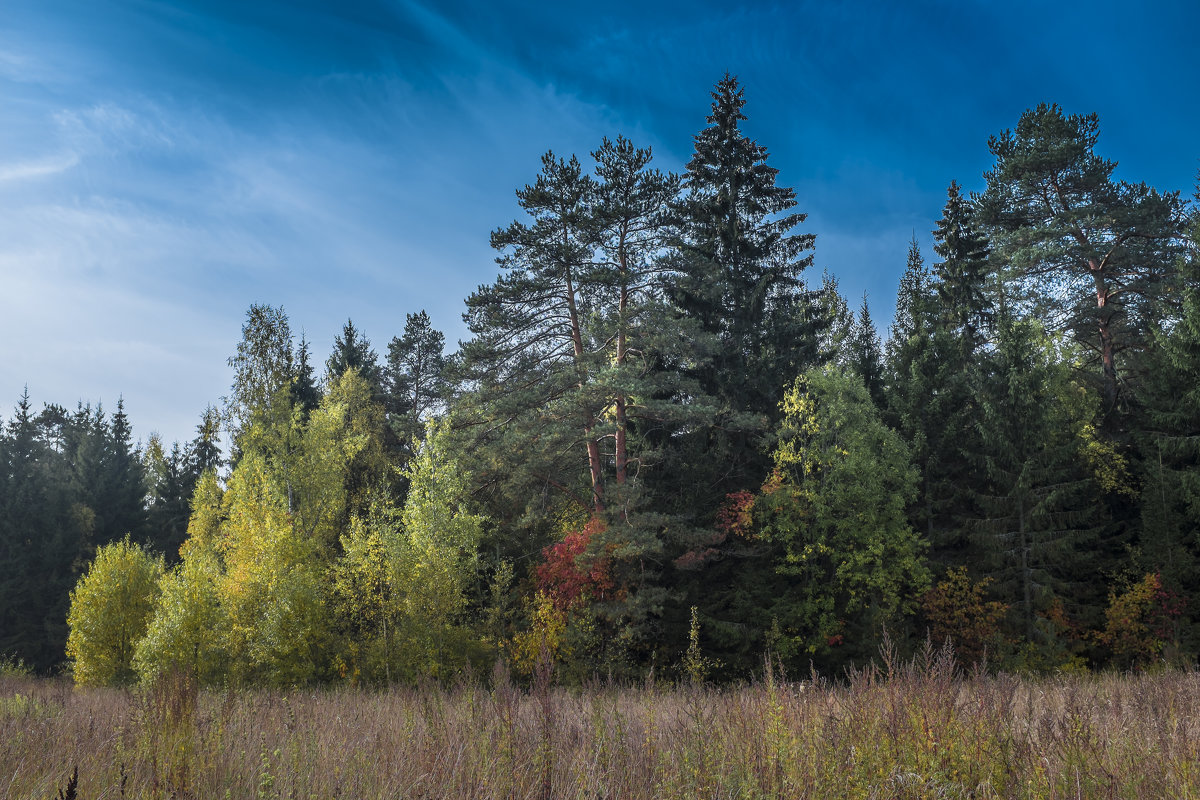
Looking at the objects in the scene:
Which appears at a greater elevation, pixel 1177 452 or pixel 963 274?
pixel 963 274

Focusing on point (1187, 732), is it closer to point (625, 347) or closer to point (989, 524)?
point (625, 347)

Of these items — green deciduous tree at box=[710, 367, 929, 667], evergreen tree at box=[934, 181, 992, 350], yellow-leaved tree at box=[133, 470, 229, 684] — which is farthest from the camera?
evergreen tree at box=[934, 181, 992, 350]

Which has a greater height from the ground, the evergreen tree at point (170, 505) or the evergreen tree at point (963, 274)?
the evergreen tree at point (963, 274)

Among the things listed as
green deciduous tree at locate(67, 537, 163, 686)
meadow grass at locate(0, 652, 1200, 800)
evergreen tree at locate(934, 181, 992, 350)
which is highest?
evergreen tree at locate(934, 181, 992, 350)

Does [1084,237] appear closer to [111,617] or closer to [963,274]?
[963,274]

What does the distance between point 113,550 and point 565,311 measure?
22.4 metres

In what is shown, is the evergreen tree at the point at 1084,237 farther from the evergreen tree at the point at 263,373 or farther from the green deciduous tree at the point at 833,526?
the evergreen tree at the point at 263,373

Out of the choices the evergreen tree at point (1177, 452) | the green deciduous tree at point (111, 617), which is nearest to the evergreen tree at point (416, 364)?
the green deciduous tree at point (111, 617)

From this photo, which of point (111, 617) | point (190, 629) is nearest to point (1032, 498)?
point (190, 629)

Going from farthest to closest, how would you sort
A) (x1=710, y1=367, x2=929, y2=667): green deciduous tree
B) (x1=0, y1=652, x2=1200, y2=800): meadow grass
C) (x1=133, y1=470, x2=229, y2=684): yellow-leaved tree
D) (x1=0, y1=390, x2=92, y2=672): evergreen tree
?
(x1=0, y1=390, x2=92, y2=672): evergreen tree
(x1=710, y1=367, x2=929, y2=667): green deciduous tree
(x1=133, y1=470, x2=229, y2=684): yellow-leaved tree
(x1=0, y1=652, x2=1200, y2=800): meadow grass

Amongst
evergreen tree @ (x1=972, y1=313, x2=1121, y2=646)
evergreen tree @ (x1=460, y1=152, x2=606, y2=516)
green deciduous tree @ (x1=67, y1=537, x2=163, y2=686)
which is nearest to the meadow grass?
evergreen tree @ (x1=460, y1=152, x2=606, y2=516)

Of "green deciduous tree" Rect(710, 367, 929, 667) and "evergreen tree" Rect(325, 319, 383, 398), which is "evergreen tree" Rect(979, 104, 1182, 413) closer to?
"green deciduous tree" Rect(710, 367, 929, 667)

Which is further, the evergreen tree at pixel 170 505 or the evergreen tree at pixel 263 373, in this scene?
the evergreen tree at pixel 170 505

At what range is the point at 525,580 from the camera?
87.4ft
